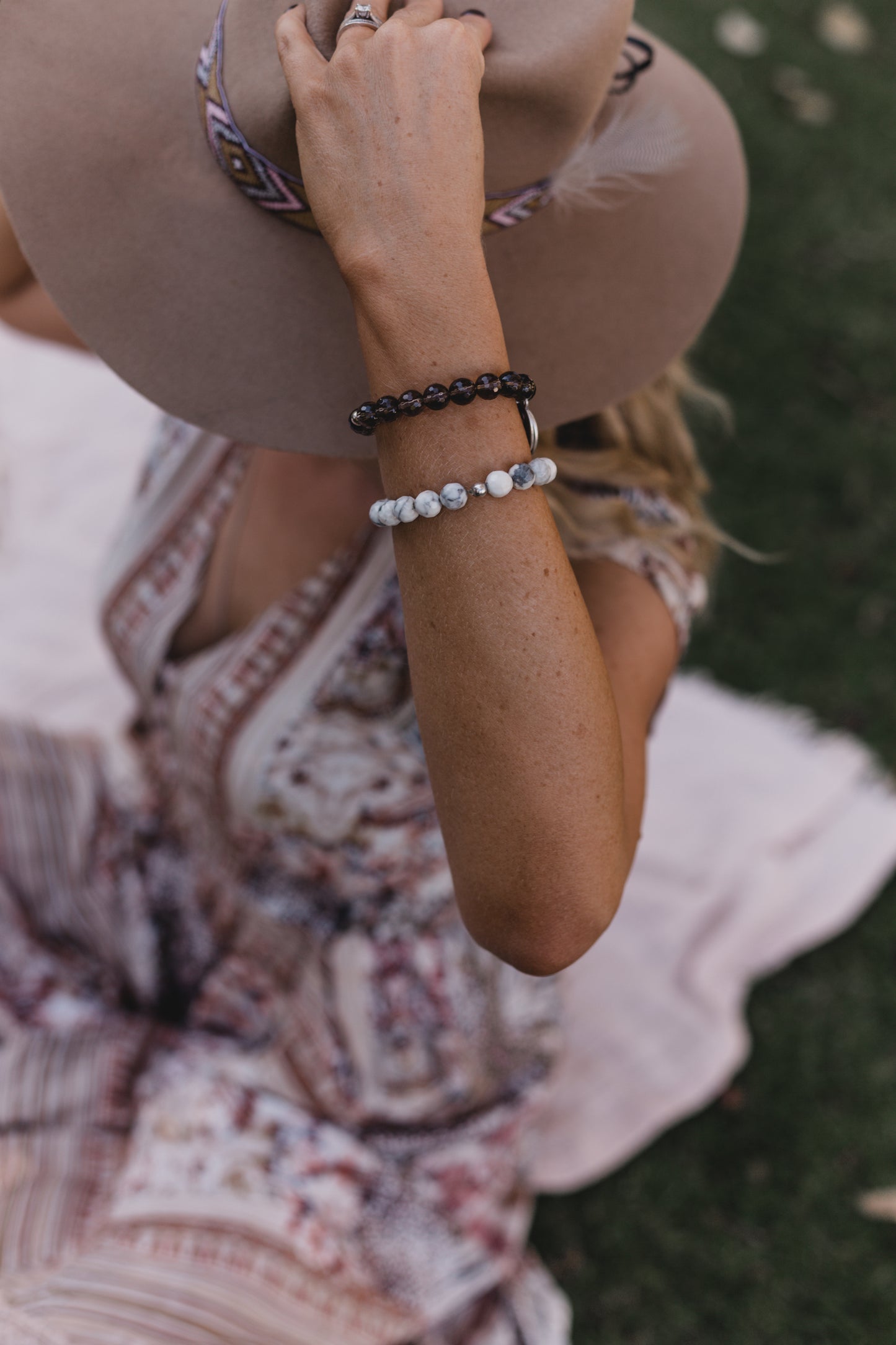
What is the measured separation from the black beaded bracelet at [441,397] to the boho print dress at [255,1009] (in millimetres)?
399

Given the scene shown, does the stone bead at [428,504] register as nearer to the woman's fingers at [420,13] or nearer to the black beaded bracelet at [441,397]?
the black beaded bracelet at [441,397]

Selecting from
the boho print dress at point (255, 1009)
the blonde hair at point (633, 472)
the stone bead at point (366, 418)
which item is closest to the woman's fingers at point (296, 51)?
the stone bead at point (366, 418)

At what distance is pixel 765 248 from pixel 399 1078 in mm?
2987

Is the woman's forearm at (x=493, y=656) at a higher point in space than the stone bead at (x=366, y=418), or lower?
lower

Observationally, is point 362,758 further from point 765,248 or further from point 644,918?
point 765,248

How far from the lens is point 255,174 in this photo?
3.43 feet

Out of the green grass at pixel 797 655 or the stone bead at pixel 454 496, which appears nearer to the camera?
the stone bead at pixel 454 496

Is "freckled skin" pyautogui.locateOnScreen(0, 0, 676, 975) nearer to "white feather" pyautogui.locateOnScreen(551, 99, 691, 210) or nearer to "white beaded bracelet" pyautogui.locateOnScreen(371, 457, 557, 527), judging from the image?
"white beaded bracelet" pyautogui.locateOnScreen(371, 457, 557, 527)

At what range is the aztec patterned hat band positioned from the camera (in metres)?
1.02

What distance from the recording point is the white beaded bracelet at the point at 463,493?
0.92 meters

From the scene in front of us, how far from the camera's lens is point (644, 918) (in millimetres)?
2494

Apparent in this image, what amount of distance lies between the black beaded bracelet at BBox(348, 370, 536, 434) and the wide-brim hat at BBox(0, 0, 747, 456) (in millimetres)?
157

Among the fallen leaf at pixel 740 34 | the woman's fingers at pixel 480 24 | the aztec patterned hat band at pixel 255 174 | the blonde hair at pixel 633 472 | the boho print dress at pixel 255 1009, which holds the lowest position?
the boho print dress at pixel 255 1009

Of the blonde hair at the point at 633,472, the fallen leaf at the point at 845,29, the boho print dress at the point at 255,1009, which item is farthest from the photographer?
the fallen leaf at the point at 845,29
